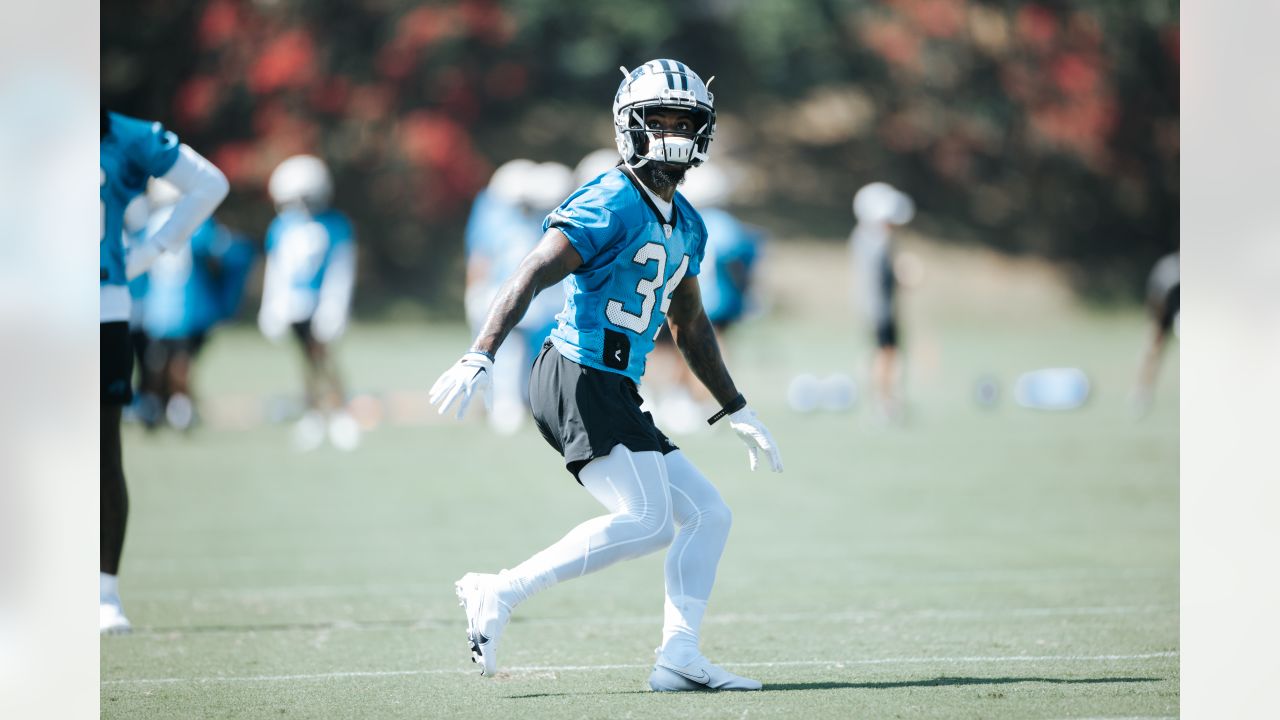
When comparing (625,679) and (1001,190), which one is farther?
(1001,190)

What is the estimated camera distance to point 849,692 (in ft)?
17.8

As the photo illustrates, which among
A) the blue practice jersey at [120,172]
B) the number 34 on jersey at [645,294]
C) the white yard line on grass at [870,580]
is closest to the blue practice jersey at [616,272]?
the number 34 on jersey at [645,294]

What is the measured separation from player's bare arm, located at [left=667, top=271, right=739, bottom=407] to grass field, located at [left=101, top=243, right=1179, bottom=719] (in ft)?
3.49

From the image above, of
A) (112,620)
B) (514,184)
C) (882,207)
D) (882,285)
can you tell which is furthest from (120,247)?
(882,207)

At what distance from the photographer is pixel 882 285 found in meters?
16.0

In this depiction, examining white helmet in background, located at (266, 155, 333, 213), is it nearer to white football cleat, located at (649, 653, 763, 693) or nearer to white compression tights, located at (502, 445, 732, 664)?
white compression tights, located at (502, 445, 732, 664)

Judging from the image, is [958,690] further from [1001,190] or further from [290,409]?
[1001,190]

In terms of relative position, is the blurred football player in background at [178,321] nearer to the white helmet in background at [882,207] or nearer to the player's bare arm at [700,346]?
the white helmet in background at [882,207]

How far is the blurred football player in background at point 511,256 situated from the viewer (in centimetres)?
1493

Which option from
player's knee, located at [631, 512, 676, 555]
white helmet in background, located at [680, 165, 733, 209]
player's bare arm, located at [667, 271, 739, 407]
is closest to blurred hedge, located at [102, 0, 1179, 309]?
white helmet in background, located at [680, 165, 733, 209]

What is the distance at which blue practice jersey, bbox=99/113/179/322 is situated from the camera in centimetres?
662

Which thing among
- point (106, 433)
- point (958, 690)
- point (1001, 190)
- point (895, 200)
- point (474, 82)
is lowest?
point (958, 690)
